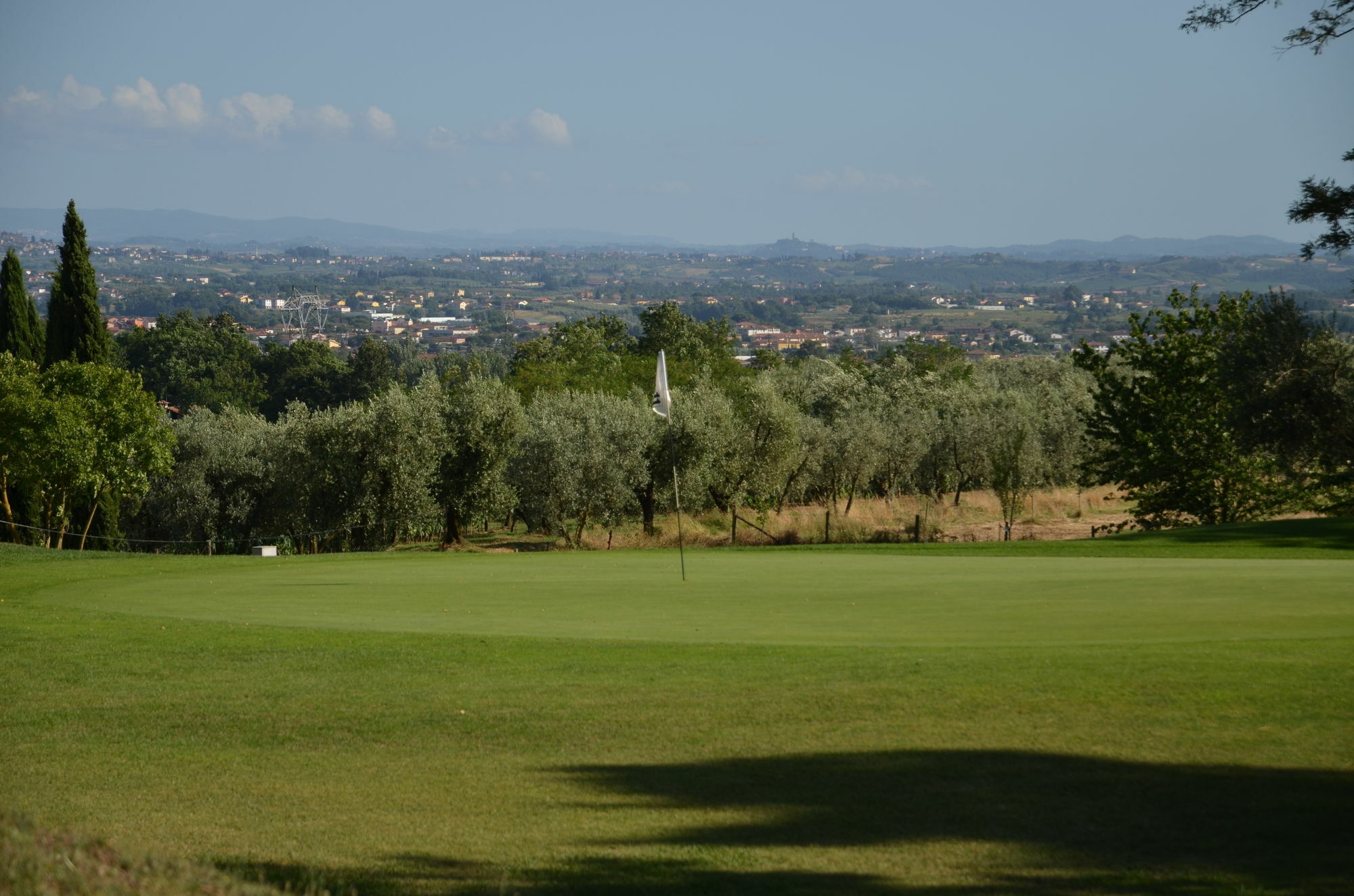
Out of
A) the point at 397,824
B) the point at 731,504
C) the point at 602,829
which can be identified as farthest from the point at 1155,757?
the point at 731,504

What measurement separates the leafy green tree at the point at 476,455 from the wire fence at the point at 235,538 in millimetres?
1433

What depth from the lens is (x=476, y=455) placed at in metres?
45.4

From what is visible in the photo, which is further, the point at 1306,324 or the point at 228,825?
the point at 1306,324

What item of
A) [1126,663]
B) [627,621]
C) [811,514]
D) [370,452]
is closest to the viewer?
[1126,663]

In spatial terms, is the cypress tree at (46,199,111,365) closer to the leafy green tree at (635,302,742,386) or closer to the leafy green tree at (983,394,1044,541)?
the leafy green tree at (635,302,742,386)

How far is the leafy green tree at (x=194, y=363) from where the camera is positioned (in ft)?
386

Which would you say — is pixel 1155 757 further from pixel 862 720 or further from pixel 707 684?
pixel 707 684

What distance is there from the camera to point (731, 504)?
47000mm

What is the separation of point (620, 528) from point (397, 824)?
3721cm

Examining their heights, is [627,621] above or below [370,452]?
above

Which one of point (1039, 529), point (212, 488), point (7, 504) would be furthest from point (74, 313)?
point (1039, 529)

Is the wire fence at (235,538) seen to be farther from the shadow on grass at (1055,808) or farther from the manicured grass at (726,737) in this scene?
the shadow on grass at (1055,808)

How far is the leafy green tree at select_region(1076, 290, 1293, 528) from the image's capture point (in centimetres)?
3559

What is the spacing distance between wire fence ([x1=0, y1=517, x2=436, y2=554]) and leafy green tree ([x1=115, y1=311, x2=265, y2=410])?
64.3 m
